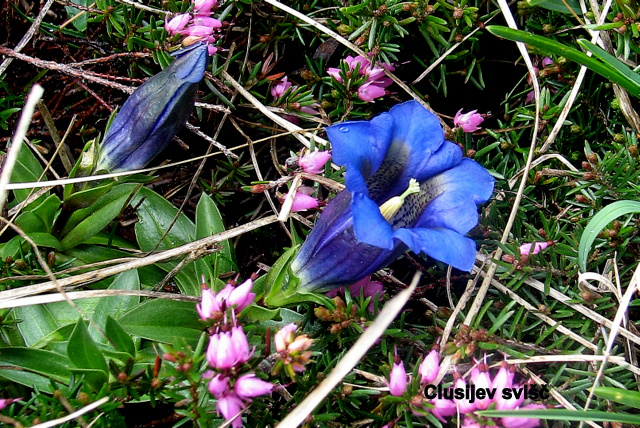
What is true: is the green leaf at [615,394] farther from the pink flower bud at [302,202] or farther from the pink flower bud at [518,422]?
the pink flower bud at [302,202]

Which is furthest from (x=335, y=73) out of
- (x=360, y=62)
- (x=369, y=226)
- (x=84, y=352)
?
(x=84, y=352)

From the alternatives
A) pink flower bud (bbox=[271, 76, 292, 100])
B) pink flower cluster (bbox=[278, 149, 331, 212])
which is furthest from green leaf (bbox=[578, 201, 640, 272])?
pink flower bud (bbox=[271, 76, 292, 100])

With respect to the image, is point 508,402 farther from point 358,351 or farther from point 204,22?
point 204,22

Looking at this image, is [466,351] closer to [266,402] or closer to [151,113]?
[266,402]

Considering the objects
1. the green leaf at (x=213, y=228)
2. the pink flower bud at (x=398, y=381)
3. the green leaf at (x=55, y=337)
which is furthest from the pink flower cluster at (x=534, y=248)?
the green leaf at (x=55, y=337)

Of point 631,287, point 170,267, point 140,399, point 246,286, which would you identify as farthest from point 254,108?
point 631,287

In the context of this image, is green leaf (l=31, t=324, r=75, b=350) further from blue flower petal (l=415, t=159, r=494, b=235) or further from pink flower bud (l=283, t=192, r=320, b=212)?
blue flower petal (l=415, t=159, r=494, b=235)
